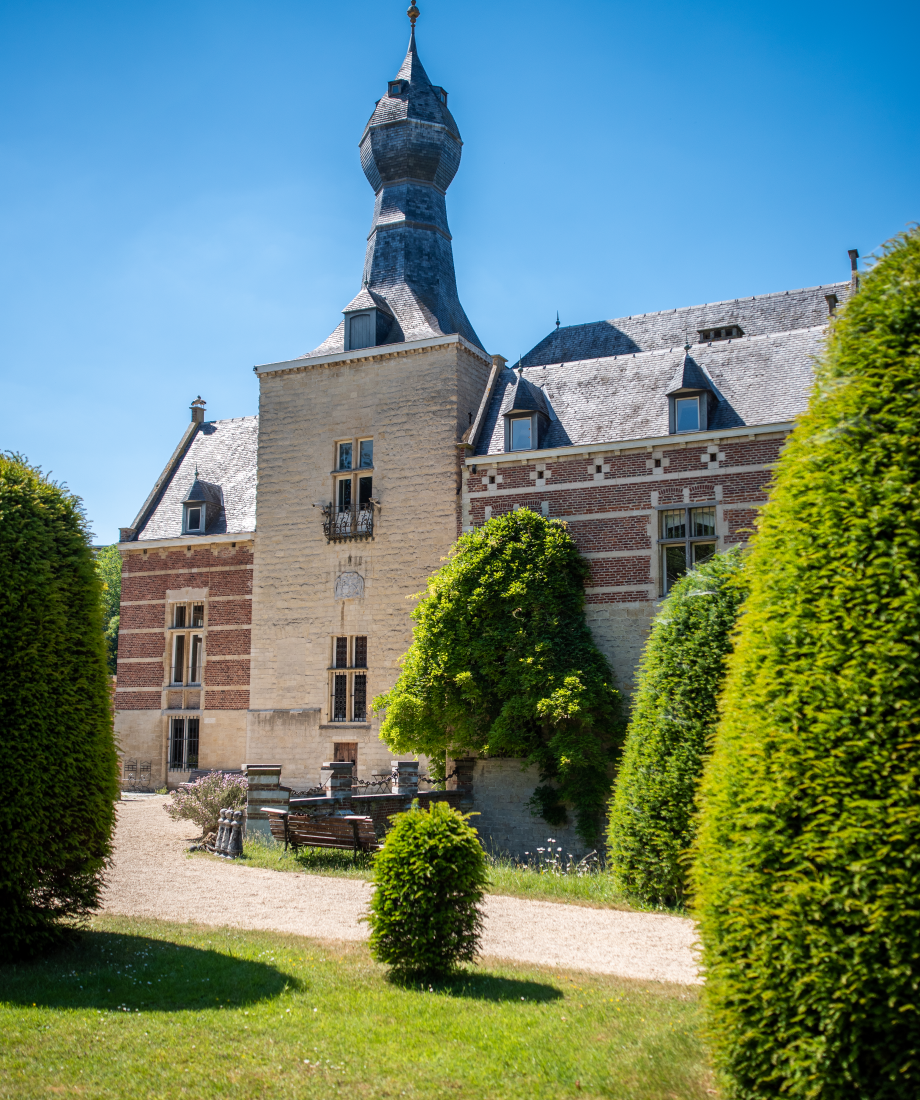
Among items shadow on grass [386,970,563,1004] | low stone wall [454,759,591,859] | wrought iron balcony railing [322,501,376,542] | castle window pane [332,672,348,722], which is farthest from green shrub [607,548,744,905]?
wrought iron balcony railing [322,501,376,542]

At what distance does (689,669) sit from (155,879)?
7.56 meters

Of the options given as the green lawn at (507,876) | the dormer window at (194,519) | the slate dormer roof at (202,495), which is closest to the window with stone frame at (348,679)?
the dormer window at (194,519)

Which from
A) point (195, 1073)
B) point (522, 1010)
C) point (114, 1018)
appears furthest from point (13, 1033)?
point (522, 1010)

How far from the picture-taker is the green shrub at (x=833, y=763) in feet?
13.1

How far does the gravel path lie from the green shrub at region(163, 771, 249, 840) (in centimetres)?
169

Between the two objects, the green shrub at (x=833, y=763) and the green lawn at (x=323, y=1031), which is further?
the green lawn at (x=323, y=1031)

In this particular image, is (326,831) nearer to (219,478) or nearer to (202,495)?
(202,495)

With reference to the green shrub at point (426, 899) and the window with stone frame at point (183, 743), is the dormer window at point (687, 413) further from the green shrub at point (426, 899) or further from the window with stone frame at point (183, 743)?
the window with stone frame at point (183, 743)

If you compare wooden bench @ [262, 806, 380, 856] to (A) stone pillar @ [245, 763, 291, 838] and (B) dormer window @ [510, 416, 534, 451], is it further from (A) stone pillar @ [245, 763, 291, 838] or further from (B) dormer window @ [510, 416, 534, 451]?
(B) dormer window @ [510, 416, 534, 451]

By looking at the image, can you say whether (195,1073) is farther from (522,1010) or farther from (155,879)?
(155,879)

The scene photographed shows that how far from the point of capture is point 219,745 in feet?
80.5

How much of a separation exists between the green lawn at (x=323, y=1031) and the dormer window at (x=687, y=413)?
13215 mm

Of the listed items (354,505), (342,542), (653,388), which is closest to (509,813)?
(342,542)

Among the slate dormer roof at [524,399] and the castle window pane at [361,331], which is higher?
the castle window pane at [361,331]
